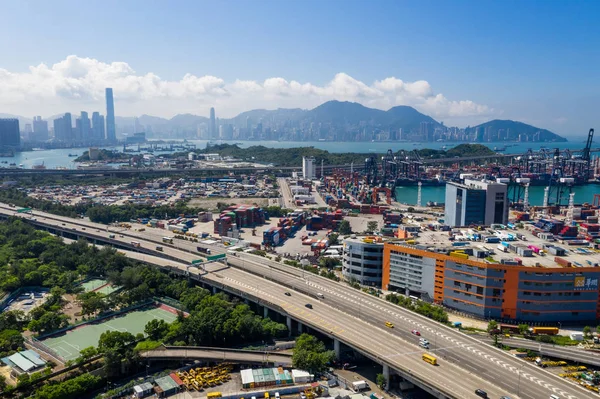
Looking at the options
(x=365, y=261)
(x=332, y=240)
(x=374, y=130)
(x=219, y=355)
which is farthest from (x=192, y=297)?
(x=374, y=130)

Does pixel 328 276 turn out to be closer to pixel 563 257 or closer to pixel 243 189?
pixel 563 257

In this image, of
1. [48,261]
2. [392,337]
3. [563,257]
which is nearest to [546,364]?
[392,337]

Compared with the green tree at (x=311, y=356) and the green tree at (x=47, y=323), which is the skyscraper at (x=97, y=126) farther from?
the green tree at (x=311, y=356)

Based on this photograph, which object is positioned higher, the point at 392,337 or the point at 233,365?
the point at 392,337

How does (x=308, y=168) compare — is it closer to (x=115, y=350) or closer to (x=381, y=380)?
(x=115, y=350)

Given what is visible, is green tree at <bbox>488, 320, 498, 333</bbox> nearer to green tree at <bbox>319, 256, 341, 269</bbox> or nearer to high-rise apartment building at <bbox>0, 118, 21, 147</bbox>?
green tree at <bbox>319, 256, 341, 269</bbox>

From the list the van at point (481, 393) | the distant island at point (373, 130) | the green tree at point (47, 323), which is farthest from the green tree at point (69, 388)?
the distant island at point (373, 130)
